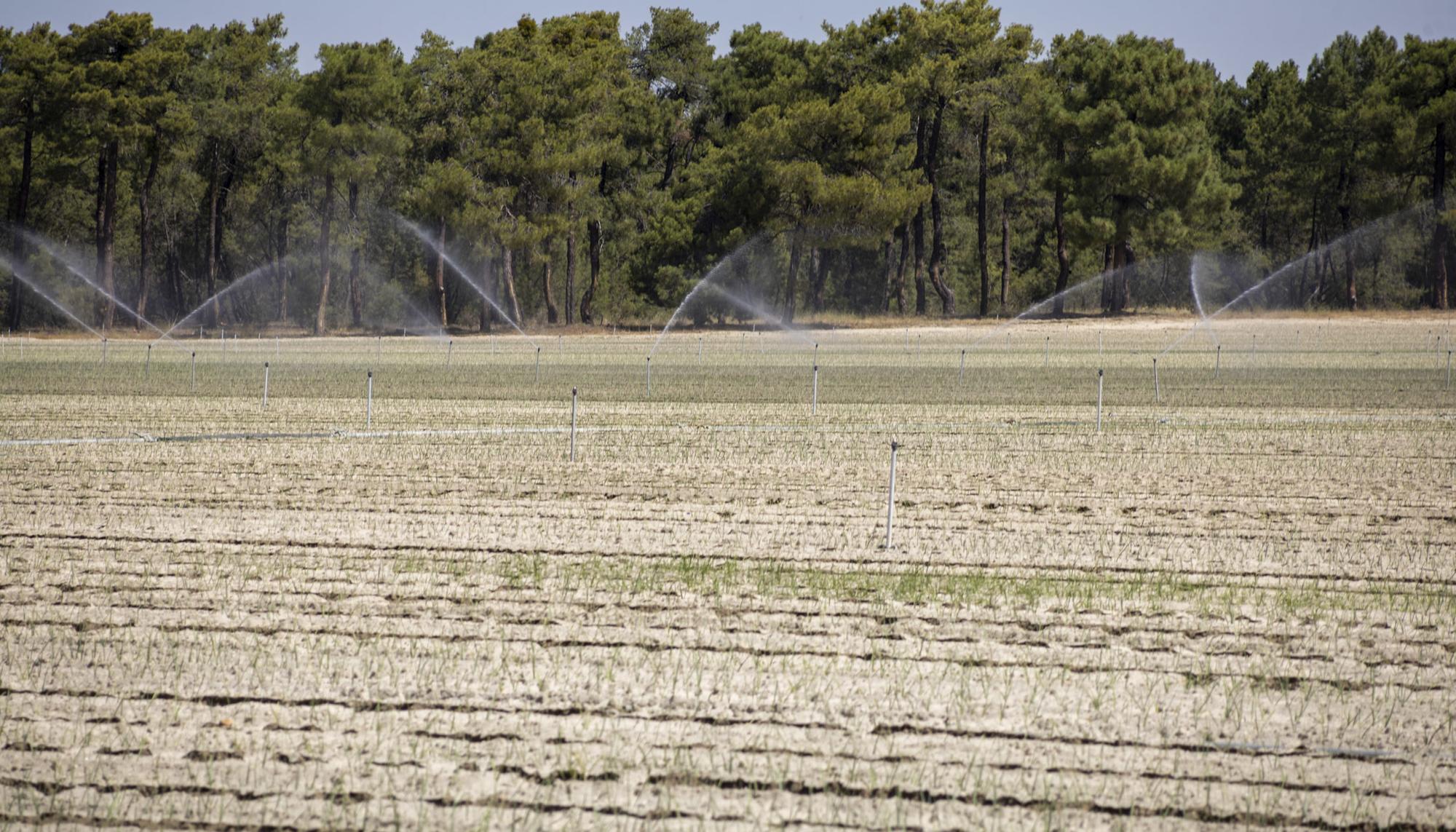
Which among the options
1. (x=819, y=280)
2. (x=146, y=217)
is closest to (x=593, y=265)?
(x=819, y=280)

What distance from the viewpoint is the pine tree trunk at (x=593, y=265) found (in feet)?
247

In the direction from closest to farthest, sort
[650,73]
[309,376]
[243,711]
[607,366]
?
[243,711], [309,376], [607,366], [650,73]

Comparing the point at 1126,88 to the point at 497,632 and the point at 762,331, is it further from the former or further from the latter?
→ the point at 497,632

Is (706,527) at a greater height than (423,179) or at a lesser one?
lesser

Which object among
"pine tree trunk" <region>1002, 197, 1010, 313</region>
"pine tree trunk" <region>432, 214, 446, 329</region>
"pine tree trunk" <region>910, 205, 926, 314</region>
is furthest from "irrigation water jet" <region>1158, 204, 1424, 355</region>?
"pine tree trunk" <region>432, 214, 446, 329</region>

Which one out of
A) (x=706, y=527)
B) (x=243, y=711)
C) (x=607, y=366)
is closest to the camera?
(x=243, y=711)

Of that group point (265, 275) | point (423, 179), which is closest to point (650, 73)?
point (423, 179)

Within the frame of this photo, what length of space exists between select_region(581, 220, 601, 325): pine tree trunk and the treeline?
253 mm

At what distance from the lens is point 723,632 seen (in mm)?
9344

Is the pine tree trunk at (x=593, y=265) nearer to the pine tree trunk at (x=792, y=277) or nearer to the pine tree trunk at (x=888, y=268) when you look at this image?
the pine tree trunk at (x=792, y=277)

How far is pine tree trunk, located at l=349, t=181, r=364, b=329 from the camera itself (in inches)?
2916

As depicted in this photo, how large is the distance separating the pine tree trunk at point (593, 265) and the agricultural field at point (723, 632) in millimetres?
54180

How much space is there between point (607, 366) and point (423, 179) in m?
24.9

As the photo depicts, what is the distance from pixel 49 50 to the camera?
66.1 metres
